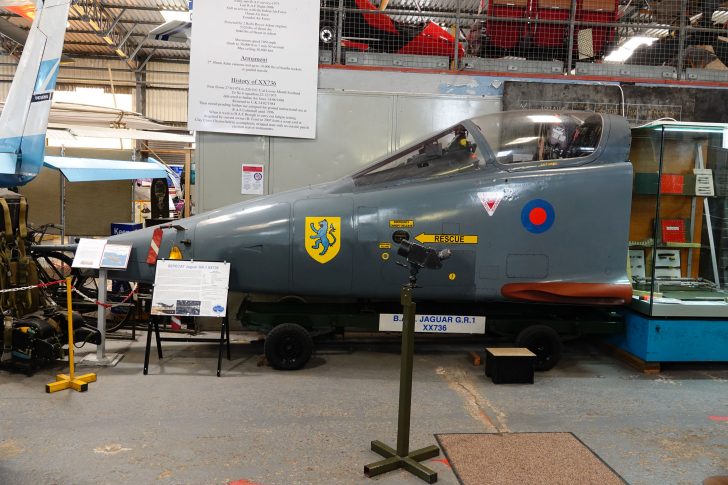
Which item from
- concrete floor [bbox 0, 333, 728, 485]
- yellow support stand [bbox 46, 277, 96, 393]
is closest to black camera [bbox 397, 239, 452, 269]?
concrete floor [bbox 0, 333, 728, 485]

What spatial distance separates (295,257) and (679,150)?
15.2ft

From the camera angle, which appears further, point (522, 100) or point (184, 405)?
point (522, 100)

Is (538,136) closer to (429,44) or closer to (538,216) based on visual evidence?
(538,216)

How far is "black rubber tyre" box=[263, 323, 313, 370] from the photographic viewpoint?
5605mm

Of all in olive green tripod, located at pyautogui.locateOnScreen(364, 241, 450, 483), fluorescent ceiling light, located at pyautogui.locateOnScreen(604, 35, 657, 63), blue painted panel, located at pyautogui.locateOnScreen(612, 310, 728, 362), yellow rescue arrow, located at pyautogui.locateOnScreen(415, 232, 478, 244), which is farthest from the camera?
fluorescent ceiling light, located at pyautogui.locateOnScreen(604, 35, 657, 63)

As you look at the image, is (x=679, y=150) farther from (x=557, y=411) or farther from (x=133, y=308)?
(x=133, y=308)

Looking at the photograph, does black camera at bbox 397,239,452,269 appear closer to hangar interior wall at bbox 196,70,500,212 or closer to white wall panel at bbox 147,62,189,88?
hangar interior wall at bbox 196,70,500,212

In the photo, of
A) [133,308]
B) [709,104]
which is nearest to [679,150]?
[709,104]

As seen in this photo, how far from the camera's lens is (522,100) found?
23.7ft

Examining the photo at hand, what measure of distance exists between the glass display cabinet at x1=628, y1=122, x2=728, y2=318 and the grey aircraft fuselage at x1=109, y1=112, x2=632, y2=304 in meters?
1.09

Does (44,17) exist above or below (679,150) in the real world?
above

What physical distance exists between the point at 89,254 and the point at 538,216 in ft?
14.2

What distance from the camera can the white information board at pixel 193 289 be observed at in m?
5.37

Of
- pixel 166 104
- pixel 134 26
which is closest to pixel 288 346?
pixel 134 26
